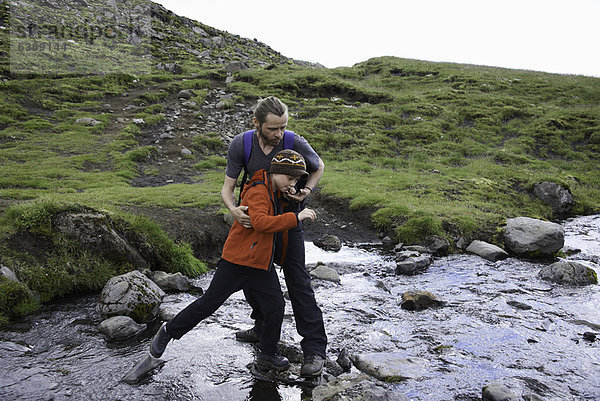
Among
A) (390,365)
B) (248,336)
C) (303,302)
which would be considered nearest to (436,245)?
(390,365)

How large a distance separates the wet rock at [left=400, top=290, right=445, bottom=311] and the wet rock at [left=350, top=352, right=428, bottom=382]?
2.21 metres

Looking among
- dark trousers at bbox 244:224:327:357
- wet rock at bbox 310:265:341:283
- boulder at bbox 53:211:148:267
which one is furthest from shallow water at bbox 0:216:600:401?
boulder at bbox 53:211:148:267

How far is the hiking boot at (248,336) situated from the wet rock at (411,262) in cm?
585

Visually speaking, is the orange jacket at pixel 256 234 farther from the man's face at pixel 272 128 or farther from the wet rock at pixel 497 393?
the wet rock at pixel 497 393

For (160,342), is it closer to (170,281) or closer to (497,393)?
(170,281)

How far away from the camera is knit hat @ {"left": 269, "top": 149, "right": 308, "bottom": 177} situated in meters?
5.21

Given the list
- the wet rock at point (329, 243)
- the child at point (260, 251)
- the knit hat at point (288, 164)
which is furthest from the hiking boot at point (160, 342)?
the wet rock at point (329, 243)

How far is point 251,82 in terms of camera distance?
139ft

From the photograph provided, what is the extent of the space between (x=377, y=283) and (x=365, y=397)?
18.4 ft

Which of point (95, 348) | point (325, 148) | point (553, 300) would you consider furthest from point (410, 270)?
point (325, 148)

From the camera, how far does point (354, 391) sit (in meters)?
5.21

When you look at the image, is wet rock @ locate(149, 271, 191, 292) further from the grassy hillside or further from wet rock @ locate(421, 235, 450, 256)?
wet rock @ locate(421, 235, 450, 256)

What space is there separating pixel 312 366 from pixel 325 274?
16.6ft

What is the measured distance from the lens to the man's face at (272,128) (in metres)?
5.25
